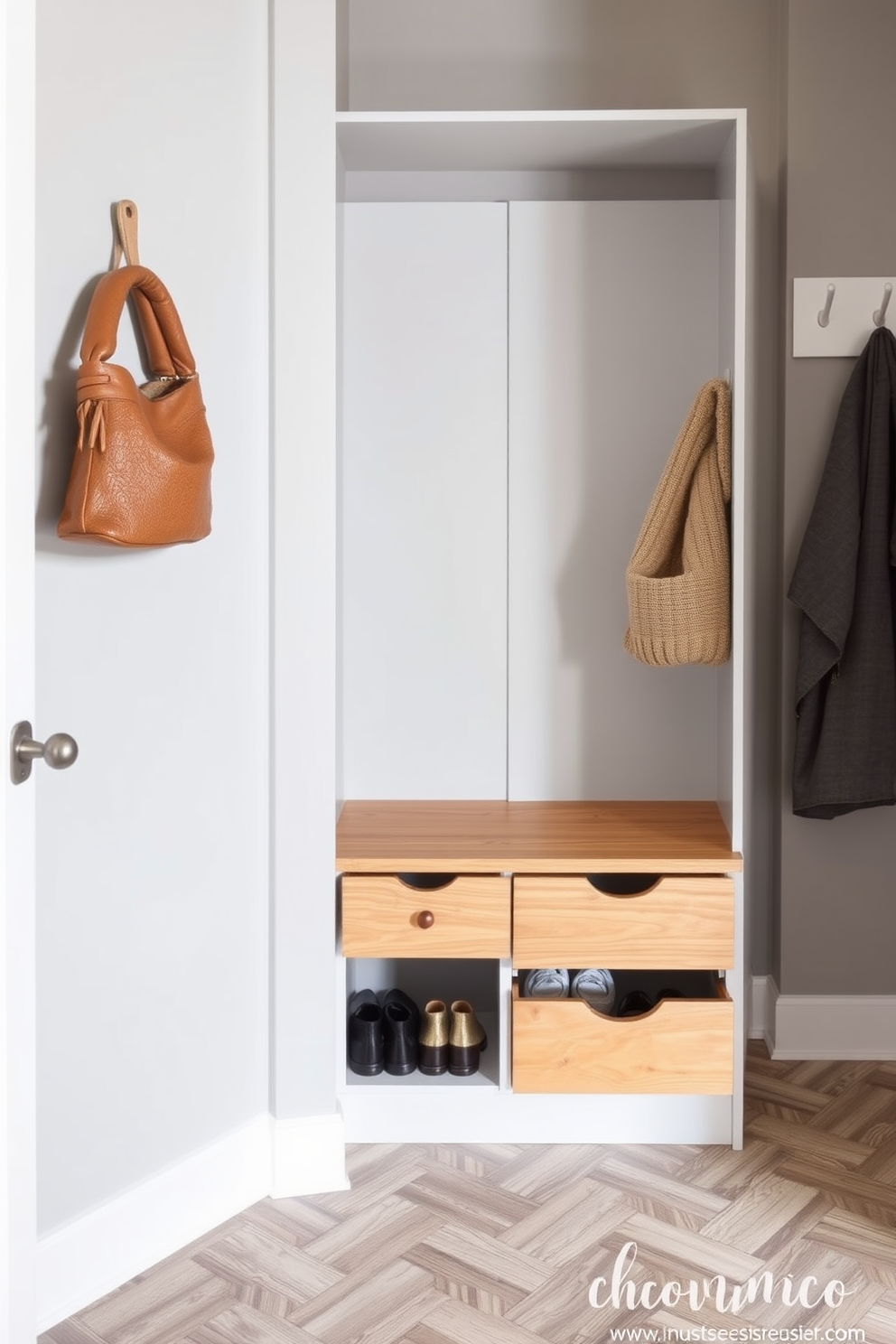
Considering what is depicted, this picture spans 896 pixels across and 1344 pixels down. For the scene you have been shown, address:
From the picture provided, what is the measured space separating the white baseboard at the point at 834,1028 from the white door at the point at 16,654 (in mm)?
1811

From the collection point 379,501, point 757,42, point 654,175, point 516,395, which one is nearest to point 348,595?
point 379,501

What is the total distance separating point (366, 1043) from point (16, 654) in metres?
1.32

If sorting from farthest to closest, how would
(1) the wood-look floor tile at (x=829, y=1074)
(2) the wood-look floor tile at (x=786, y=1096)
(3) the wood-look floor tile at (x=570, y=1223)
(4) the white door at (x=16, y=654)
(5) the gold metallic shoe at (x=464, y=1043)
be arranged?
1. (1) the wood-look floor tile at (x=829, y=1074)
2. (2) the wood-look floor tile at (x=786, y=1096)
3. (5) the gold metallic shoe at (x=464, y=1043)
4. (3) the wood-look floor tile at (x=570, y=1223)
5. (4) the white door at (x=16, y=654)

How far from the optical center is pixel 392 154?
2340mm

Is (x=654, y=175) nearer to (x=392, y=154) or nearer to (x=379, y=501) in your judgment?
(x=392, y=154)

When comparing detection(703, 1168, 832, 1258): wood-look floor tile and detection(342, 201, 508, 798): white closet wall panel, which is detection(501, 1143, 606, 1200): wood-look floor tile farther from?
detection(342, 201, 508, 798): white closet wall panel

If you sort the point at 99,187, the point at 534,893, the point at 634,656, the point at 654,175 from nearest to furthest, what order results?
1. the point at 99,187
2. the point at 534,893
3. the point at 634,656
4. the point at 654,175

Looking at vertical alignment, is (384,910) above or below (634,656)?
below

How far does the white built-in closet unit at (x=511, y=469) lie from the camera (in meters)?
2.41

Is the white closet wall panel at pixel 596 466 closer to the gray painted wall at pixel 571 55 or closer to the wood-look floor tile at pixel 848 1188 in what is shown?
the gray painted wall at pixel 571 55

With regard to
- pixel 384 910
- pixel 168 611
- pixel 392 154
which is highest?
pixel 392 154

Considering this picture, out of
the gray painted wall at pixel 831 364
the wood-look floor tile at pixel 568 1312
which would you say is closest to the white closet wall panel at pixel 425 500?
the gray painted wall at pixel 831 364

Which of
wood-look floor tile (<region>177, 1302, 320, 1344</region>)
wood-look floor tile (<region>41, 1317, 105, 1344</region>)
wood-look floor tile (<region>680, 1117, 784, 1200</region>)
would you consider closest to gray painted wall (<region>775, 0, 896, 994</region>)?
wood-look floor tile (<region>680, 1117, 784, 1200</region>)

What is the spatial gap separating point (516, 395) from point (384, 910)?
3.64 feet
